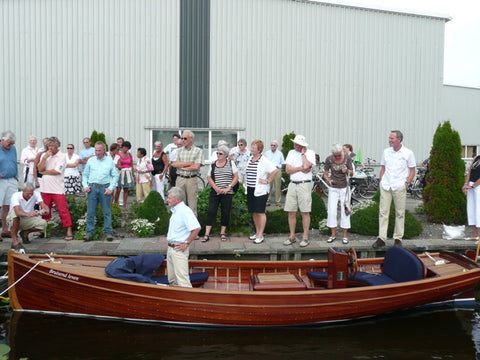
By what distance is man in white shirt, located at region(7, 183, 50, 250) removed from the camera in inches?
360

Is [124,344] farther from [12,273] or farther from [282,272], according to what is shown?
[282,272]

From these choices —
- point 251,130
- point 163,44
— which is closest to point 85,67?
point 163,44

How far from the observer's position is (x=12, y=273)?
7453 mm

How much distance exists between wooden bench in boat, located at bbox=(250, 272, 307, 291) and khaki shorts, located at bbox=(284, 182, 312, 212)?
5.49 feet

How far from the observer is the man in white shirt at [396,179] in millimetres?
9234

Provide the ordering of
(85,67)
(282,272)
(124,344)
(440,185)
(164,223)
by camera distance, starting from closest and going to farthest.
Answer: (124,344)
(282,272)
(164,223)
(440,185)
(85,67)

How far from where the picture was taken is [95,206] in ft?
32.1

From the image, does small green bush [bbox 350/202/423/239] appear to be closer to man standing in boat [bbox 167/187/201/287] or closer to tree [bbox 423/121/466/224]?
tree [bbox 423/121/466/224]

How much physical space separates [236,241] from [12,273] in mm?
3838

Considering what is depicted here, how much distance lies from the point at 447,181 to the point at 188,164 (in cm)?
576

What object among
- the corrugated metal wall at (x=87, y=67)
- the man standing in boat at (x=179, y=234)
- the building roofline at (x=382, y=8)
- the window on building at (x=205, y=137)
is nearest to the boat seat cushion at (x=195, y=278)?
the man standing in boat at (x=179, y=234)

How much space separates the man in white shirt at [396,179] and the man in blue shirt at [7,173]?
654cm

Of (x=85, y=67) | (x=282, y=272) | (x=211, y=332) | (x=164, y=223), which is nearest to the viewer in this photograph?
(x=211, y=332)

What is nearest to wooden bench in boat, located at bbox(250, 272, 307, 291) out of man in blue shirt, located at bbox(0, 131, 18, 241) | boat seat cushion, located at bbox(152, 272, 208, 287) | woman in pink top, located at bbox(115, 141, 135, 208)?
boat seat cushion, located at bbox(152, 272, 208, 287)
